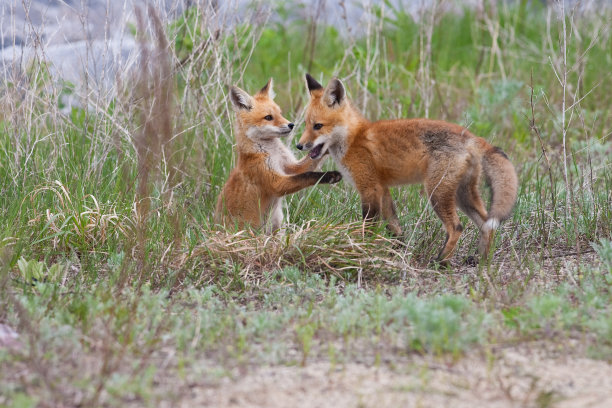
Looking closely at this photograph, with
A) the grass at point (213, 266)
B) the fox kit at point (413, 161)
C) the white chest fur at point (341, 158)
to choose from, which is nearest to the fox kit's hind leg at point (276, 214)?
the grass at point (213, 266)

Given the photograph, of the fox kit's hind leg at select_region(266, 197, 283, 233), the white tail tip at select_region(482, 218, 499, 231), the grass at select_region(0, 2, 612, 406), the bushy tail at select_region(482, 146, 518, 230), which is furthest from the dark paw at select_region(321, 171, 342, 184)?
the white tail tip at select_region(482, 218, 499, 231)

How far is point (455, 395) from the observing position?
2.90m

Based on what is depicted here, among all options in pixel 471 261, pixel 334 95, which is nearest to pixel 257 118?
pixel 334 95

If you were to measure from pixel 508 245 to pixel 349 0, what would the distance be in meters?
7.34

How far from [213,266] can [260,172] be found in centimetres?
124

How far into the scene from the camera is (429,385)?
2.97m

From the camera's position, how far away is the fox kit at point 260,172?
5.65 meters

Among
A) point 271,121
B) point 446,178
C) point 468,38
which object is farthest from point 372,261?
point 468,38

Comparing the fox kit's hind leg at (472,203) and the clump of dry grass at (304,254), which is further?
the fox kit's hind leg at (472,203)

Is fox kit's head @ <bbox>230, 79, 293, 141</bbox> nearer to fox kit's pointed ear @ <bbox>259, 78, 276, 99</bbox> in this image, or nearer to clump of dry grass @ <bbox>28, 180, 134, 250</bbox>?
fox kit's pointed ear @ <bbox>259, 78, 276, 99</bbox>

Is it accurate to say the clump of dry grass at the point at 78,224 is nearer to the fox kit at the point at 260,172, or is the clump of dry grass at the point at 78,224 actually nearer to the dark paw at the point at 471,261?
the fox kit at the point at 260,172

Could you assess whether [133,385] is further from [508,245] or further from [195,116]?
[195,116]

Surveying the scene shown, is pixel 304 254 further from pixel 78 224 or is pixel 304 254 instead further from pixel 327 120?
pixel 78 224

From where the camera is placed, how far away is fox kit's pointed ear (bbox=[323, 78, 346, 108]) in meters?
5.78
